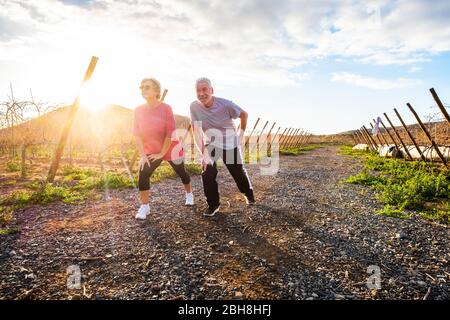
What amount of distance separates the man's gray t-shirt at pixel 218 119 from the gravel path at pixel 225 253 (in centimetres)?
131

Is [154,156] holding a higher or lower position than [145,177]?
higher

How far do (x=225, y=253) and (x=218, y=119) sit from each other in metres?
2.15

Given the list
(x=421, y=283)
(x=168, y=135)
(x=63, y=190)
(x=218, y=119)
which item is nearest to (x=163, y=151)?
(x=168, y=135)

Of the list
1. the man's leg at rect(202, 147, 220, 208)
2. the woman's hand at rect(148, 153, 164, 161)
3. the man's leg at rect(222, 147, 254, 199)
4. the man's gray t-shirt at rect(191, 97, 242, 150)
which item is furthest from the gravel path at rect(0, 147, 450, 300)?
the man's gray t-shirt at rect(191, 97, 242, 150)

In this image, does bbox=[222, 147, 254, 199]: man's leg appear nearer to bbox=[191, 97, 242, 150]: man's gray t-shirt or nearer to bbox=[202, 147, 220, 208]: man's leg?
bbox=[191, 97, 242, 150]: man's gray t-shirt

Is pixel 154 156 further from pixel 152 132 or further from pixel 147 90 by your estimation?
pixel 147 90

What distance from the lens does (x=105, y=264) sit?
3.29 meters

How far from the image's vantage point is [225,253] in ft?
11.6

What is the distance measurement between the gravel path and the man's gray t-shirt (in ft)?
4.29

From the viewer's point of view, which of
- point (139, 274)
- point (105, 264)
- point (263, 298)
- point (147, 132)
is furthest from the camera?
point (147, 132)

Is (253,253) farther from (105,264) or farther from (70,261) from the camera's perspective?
(70,261)

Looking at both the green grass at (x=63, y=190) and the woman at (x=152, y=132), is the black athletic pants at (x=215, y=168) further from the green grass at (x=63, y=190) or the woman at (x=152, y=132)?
the green grass at (x=63, y=190)

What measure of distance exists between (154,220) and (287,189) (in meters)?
4.18
